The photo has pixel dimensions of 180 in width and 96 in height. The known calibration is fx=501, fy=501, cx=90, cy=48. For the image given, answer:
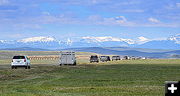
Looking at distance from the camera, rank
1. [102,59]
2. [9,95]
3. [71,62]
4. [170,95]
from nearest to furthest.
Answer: [170,95] → [9,95] → [71,62] → [102,59]

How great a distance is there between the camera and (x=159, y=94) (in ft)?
74.4

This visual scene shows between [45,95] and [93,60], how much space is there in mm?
90042

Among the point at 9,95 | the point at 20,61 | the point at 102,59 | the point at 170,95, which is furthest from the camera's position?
the point at 102,59

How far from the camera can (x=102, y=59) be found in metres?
130

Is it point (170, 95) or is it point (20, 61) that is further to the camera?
point (20, 61)

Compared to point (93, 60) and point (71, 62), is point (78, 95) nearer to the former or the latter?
point (71, 62)

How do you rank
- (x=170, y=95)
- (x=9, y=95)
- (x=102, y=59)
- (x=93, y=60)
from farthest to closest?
(x=102, y=59)
(x=93, y=60)
(x=9, y=95)
(x=170, y=95)

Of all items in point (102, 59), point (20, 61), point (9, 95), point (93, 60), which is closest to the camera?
point (9, 95)

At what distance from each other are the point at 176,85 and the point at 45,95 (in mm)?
11881

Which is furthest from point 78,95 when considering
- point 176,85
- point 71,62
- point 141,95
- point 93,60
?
point 93,60

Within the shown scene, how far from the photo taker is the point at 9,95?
66.0 feet

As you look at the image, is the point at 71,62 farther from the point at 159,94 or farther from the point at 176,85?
the point at 176,85

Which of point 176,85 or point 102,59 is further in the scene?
point 102,59

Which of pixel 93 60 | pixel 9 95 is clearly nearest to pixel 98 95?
pixel 9 95
